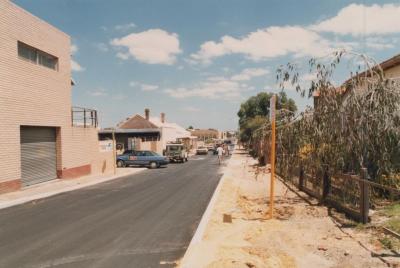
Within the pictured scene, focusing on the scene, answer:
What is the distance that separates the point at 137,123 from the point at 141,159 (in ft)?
112

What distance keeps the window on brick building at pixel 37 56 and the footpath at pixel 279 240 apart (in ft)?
41.0

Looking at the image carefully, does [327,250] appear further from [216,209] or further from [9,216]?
[9,216]

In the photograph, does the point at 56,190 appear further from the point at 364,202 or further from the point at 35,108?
the point at 364,202

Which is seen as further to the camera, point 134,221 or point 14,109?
point 14,109

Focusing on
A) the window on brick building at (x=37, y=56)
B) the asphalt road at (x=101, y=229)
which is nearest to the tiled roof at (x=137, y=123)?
the window on brick building at (x=37, y=56)

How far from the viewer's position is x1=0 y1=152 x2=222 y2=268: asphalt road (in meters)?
7.15

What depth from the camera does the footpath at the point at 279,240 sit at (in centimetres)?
641

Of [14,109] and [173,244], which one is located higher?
[14,109]

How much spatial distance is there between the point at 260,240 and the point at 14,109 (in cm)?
1335

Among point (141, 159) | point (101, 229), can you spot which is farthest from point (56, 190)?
point (141, 159)

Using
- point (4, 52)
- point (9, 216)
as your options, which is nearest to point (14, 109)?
point (4, 52)

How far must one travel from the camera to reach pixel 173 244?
8.04 m

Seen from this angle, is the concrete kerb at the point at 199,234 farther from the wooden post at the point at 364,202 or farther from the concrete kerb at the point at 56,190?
the concrete kerb at the point at 56,190

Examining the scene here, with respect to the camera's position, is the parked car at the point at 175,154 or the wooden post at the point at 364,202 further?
the parked car at the point at 175,154
